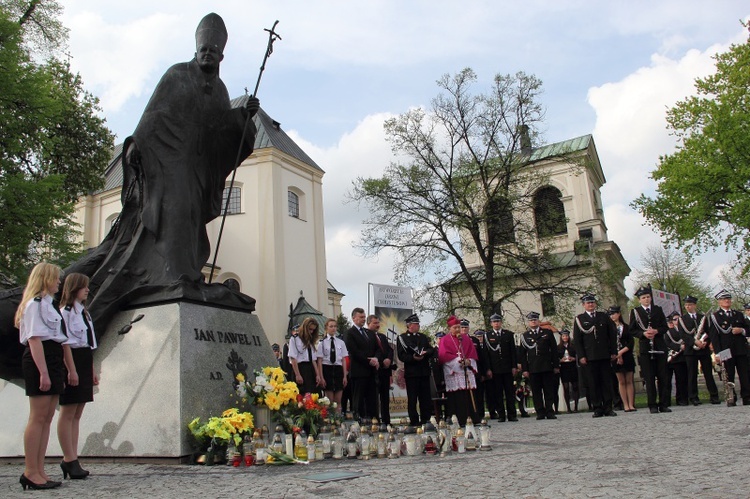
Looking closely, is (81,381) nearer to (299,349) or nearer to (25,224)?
(299,349)

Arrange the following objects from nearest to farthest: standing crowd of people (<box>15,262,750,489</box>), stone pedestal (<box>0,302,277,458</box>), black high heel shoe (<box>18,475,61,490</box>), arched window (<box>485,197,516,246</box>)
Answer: black high heel shoe (<box>18,475,61,490</box>)
stone pedestal (<box>0,302,277,458</box>)
standing crowd of people (<box>15,262,750,489</box>)
arched window (<box>485,197,516,246</box>)

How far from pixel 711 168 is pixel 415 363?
21.7 m

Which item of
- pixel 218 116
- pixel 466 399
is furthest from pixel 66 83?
pixel 466 399

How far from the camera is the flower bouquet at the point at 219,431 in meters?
6.05

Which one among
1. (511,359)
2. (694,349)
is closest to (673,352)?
(694,349)

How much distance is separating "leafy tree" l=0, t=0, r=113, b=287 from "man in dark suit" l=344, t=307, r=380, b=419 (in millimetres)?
11409

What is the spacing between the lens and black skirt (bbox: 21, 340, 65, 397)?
5004 millimetres

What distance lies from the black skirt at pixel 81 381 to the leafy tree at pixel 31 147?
13798mm

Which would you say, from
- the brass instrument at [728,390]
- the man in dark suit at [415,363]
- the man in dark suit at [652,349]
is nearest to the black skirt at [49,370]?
the man in dark suit at [415,363]

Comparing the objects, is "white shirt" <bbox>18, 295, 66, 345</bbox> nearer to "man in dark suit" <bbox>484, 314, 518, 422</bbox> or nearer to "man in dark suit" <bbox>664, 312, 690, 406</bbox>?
"man in dark suit" <bbox>484, 314, 518, 422</bbox>

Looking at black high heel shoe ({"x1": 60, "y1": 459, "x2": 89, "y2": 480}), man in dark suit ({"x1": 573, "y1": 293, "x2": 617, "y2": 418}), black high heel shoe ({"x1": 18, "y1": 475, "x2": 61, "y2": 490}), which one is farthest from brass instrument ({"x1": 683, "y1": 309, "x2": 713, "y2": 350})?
black high heel shoe ({"x1": 18, "y1": 475, "x2": 61, "y2": 490})

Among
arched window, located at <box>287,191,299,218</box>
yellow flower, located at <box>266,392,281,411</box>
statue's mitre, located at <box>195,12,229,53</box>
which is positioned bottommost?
yellow flower, located at <box>266,392,281,411</box>

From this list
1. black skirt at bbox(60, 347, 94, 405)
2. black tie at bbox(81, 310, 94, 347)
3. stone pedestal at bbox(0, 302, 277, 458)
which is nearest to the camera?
black skirt at bbox(60, 347, 94, 405)

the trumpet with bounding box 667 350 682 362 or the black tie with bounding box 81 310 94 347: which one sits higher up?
the black tie with bounding box 81 310 94 347
